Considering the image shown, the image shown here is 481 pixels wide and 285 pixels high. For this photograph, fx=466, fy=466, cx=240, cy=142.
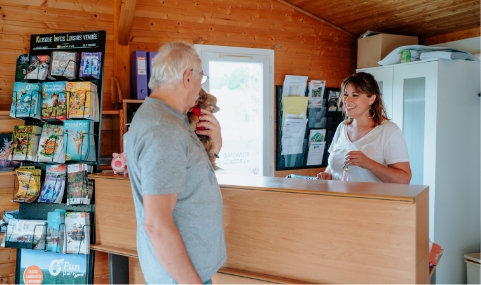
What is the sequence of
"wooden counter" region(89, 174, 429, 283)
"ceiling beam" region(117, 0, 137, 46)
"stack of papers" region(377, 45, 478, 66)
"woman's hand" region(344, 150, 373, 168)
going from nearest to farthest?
1. "wooden counter" region(89, 174, 429, 283)
2. "woman's hand" region(344, 150, 373, 168)
3. "ceiling beam" region(117, 0, 137, 46)
4. "stack of papers" region(377, 45, 478, 66)

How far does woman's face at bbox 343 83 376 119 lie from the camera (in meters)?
2.44

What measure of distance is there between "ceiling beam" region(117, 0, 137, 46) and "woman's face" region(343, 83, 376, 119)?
1746 millimetres

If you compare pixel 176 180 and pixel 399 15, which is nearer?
pixel 176 180

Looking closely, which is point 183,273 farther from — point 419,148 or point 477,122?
point 477,122

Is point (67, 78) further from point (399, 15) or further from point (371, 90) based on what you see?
point (399, 15)

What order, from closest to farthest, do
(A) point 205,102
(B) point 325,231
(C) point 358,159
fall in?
(B) point 325,231 → (A) point 205,102 → (C) point 358,159

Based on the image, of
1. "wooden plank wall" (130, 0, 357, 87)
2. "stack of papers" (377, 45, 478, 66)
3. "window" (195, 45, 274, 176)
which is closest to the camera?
"stack of papers" (377, 45, 478, 66)

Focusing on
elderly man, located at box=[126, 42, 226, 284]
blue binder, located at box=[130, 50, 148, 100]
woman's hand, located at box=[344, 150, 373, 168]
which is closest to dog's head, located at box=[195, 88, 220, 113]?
elderly man, located at box=[126, 42, 226, 284]

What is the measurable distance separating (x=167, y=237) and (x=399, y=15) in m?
3.50

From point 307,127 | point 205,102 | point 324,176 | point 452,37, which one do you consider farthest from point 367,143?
point 452,37

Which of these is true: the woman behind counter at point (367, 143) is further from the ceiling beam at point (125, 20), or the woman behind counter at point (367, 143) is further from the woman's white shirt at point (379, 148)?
the ceiling beam at point (125, 20)

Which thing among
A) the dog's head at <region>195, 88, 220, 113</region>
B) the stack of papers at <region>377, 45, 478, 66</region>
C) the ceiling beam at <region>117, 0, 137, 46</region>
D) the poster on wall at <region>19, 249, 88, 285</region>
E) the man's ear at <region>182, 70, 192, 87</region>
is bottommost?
the poster on wall at <region>19, 249, 88, 285</region>

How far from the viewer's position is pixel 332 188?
1823 millimetres

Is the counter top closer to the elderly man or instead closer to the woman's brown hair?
the elderly man
